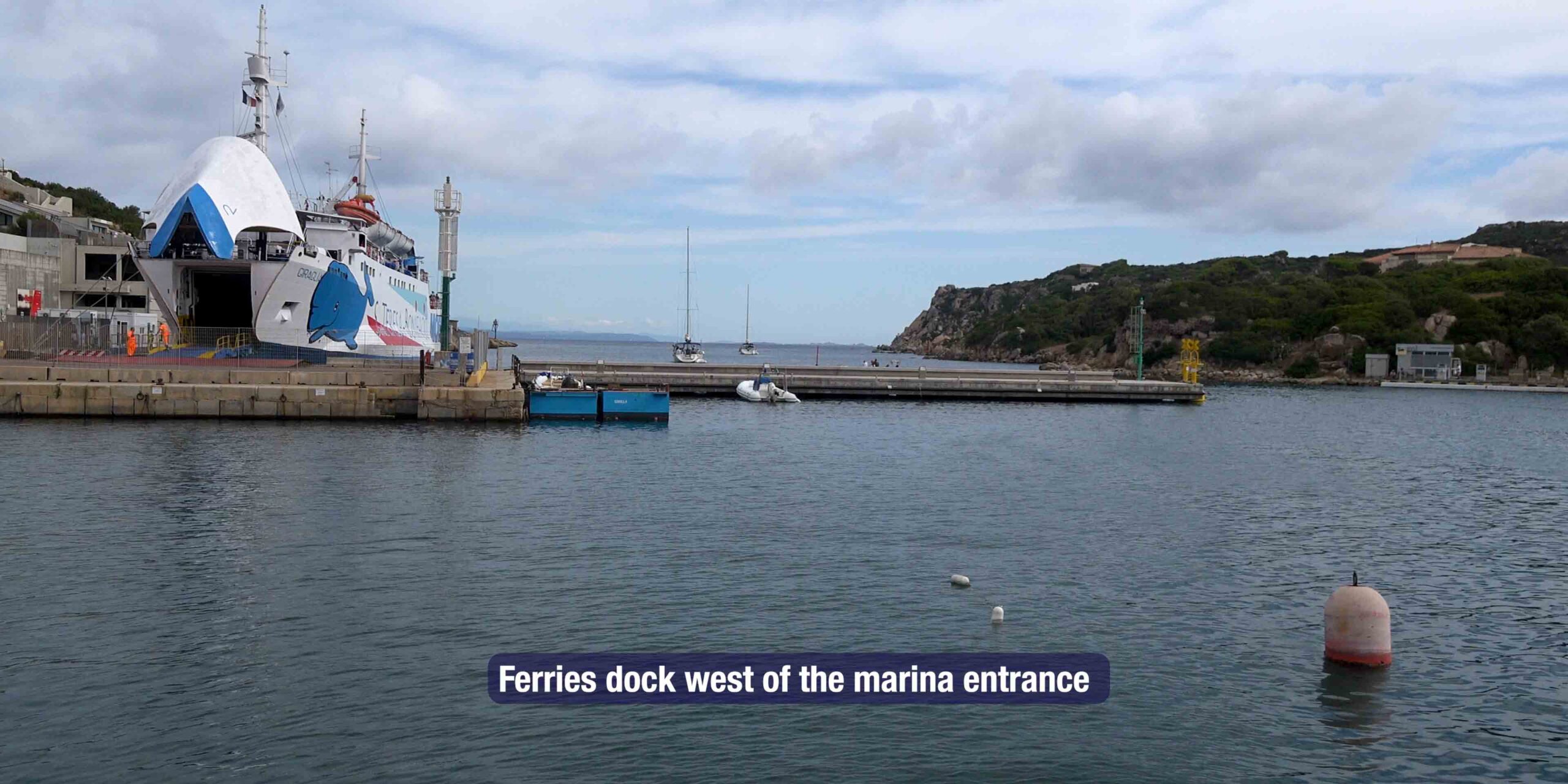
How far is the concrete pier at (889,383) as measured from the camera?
62938 millimetres

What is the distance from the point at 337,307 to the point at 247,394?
8654mm

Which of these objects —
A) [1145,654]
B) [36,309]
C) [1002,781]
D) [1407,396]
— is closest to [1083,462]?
[1145,654]

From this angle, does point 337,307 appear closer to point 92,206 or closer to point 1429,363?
point 92,206

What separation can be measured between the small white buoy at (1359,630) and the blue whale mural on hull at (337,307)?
43.0 m

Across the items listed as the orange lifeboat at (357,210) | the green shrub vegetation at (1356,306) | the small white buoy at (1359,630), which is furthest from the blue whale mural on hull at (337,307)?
the green shrub vegetation at (1356,306)

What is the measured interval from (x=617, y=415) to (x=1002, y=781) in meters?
37.0

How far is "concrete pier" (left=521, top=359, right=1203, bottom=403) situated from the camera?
62.9 m

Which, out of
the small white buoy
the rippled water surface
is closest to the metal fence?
the rippled water surface

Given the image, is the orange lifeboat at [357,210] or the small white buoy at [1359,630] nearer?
the small white buoy at [1359,630]

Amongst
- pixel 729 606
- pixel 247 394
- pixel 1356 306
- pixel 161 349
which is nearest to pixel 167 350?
pixel 161 349

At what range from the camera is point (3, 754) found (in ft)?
33.2

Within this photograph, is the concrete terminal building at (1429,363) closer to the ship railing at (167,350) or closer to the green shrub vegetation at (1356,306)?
the green shrub vegetation at (1356,306)

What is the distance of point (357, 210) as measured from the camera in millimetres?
64188

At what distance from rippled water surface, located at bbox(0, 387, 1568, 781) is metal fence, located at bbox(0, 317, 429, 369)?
960 cm
